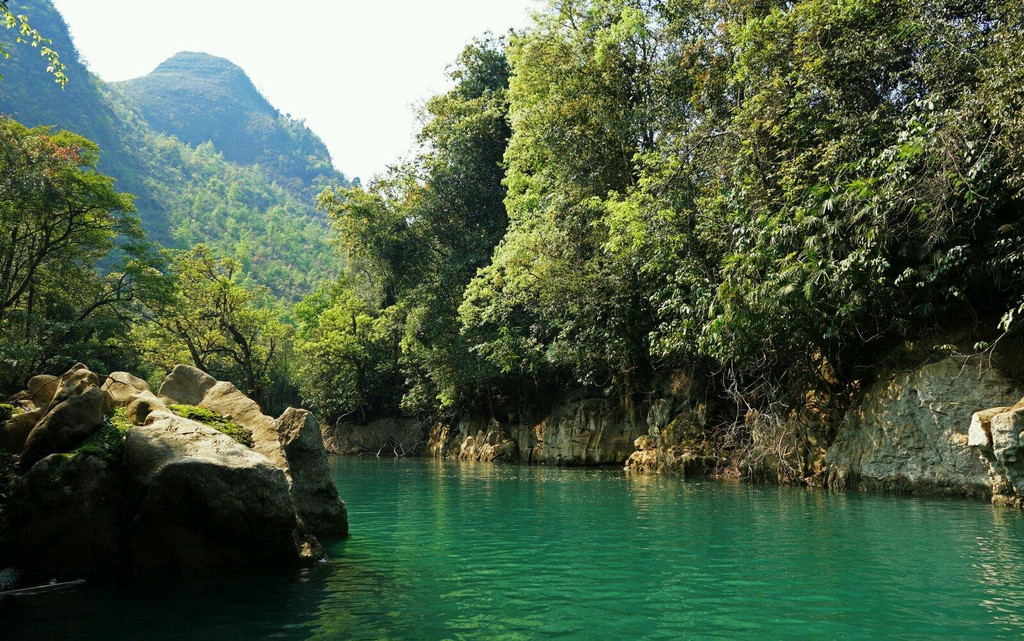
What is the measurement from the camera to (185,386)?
444 inches

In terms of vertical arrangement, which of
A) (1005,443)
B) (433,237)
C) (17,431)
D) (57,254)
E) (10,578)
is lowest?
(10,578)

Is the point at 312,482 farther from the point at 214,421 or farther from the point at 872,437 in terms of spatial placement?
the point at 872,437

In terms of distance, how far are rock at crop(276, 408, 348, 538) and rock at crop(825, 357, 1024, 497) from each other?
36.5 ft

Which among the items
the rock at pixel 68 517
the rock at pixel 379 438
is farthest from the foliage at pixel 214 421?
the rock at pixel 379 438

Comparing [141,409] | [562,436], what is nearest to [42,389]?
[141,409]

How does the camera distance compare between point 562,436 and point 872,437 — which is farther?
point 562,436

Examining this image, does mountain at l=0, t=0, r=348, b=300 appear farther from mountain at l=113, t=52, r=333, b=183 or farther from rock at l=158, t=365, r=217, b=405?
rock at l=158, t=365, r=217, b=405

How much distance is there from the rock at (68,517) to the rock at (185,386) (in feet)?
13.7

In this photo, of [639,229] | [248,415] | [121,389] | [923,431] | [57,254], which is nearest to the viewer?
Result: [121,389]

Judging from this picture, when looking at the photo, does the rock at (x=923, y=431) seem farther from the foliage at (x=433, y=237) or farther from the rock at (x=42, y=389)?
the foliage at (x=433, y=237)

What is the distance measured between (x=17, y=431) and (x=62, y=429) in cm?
105

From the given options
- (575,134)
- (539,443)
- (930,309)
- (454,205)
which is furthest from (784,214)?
(454,205)

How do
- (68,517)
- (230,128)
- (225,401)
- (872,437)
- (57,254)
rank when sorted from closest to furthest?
(68,517) → (225,401) → (872,437) → (57,254) → (230,128)

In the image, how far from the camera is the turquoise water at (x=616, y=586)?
5.08 meters
